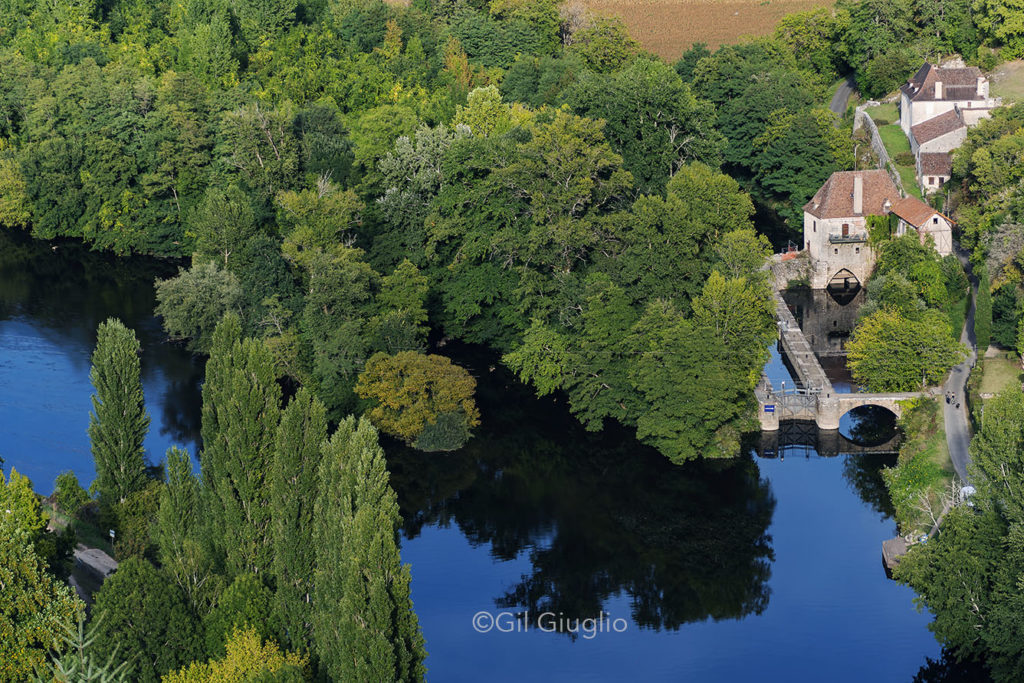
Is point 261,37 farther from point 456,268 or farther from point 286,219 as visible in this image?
point 456,268

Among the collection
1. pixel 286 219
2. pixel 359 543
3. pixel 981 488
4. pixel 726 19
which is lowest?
pixel 359 543

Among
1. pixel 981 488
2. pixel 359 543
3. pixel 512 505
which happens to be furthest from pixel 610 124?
pixel 359 543

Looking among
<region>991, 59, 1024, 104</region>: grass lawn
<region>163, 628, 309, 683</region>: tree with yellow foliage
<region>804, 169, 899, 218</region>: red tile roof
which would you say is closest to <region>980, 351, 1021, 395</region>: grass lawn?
<region>804, 169, 899, 218</region>: red tile roof

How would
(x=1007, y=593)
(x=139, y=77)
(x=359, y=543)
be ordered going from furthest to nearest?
(x=139, y=77)
(x=1007, y=593)
(x=359, y=543)

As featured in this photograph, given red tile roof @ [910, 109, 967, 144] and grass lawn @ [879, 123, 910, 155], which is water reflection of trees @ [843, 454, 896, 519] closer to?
red tile roof @ [910, 109, 967, 144]

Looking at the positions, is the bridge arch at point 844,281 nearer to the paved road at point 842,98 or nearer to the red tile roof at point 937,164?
the red tile roof at point 937,164

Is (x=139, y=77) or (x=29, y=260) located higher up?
(x=139, y=77)
